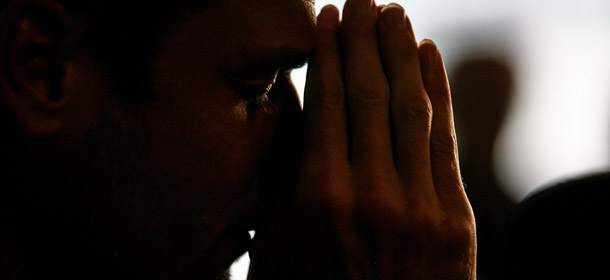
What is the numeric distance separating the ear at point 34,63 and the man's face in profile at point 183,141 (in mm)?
16

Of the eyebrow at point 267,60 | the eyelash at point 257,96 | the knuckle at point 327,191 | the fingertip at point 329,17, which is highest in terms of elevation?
the fingertip at point 329,17

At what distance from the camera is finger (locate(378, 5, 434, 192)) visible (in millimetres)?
712

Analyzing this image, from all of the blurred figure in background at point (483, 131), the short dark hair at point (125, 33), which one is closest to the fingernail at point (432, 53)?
the short dark hair at point (125, 33)

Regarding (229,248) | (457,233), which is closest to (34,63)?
(229,248)

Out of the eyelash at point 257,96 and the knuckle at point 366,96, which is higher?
the eyelash at point 257,96

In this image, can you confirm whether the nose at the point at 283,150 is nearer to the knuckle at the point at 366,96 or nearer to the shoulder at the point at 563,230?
the knuckle at the point at 366,96

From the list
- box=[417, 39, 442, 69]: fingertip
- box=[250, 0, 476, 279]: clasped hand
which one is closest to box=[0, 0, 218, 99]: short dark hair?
box=[250, 0, 476, 279]: clasped hand

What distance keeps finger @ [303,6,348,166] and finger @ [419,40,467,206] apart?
0.14 metres

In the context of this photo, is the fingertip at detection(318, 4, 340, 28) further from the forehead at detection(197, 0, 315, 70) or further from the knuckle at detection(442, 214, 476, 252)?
the knuckle at detection(442, 214, 476, 252)

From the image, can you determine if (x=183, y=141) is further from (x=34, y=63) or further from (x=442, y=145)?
(x=442, y=145)

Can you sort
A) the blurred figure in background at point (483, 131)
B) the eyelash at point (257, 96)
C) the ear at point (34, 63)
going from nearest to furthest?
the ear at point (34, 63) → the eyelash at point (257, 96) → the blurred figure in background at point (483, 131)

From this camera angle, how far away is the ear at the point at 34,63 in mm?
541

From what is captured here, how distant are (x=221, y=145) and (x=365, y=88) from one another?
223 mm

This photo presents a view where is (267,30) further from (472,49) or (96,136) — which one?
(472,49)
